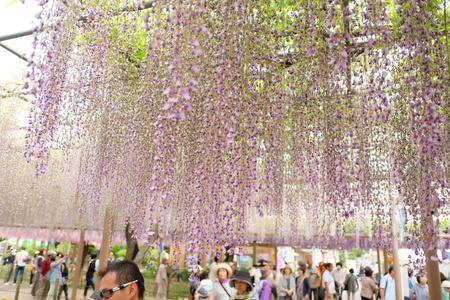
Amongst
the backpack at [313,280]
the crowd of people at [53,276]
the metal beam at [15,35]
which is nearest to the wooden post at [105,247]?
the crowd of people at [53,276]

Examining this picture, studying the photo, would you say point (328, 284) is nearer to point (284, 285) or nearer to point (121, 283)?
point (284, 285)

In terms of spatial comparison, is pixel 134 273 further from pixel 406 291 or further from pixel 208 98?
pixel 406 291

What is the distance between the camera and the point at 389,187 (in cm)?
411

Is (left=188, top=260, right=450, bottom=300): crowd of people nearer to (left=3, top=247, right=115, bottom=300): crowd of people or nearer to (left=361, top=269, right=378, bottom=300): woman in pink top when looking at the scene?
(left=361, top=269, right=378, bottom=300): woman in pink top

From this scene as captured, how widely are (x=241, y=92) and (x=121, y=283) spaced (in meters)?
1.36

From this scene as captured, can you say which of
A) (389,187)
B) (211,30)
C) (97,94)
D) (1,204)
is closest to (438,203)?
(211,30)

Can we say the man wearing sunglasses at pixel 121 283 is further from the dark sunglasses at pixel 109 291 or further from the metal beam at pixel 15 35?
the metal beam at pixel 15 35

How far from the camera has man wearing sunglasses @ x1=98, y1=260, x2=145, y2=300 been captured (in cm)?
163

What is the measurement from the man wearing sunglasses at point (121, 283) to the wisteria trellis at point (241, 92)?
367 mm

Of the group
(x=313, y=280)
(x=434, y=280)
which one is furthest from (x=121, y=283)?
(x=313, y=280)

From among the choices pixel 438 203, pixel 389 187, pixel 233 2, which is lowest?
pixel 438 203

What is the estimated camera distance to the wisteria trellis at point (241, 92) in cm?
178

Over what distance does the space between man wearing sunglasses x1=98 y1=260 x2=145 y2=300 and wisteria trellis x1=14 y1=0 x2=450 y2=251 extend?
37 cm

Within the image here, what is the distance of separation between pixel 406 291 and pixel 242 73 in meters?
7.84
